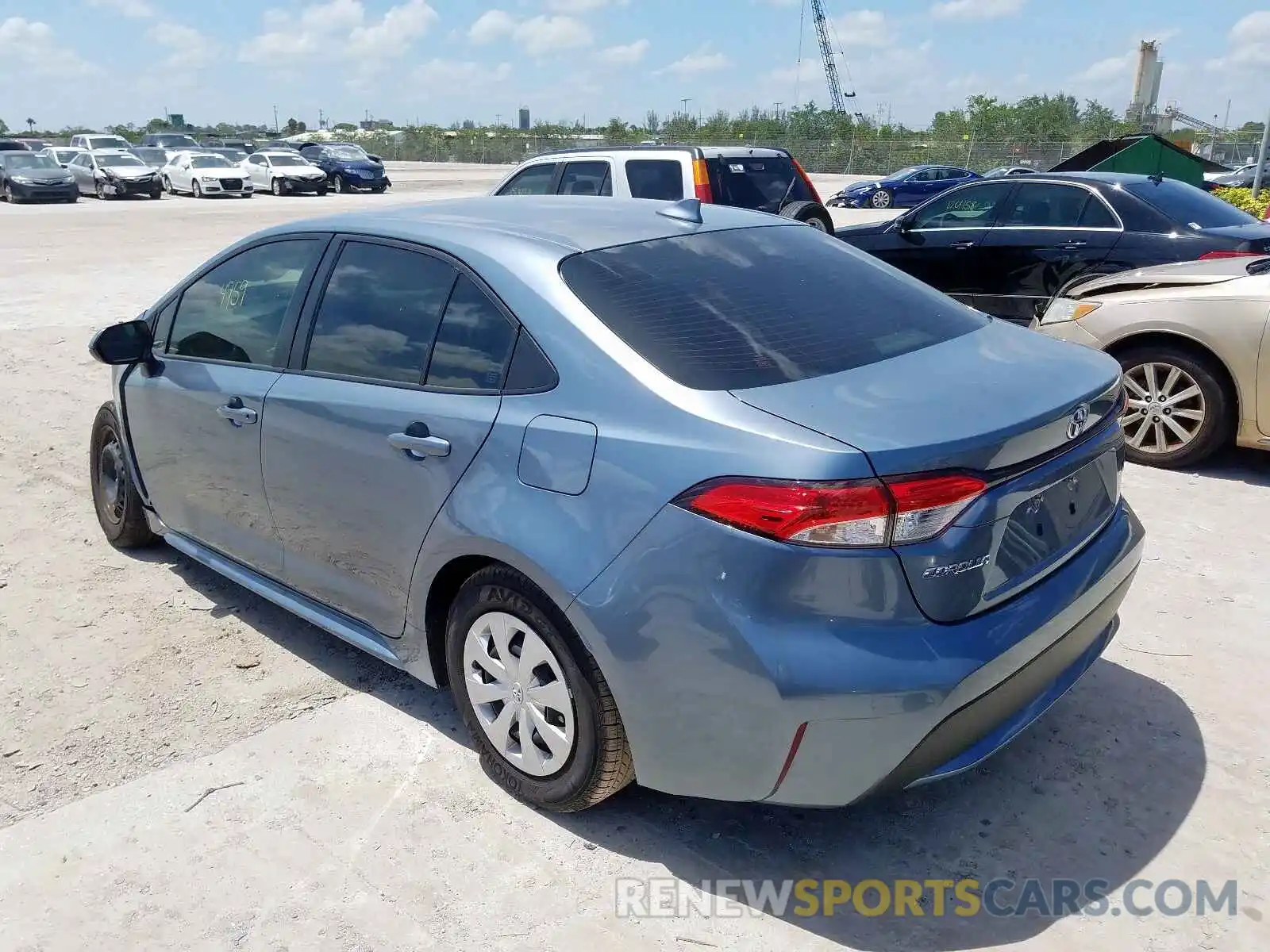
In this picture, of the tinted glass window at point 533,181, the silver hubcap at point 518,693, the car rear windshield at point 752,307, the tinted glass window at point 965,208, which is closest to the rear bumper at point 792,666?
the silver hubcap at point 518,693

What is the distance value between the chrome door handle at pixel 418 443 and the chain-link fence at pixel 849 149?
30998mm

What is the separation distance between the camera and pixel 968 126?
74.6m

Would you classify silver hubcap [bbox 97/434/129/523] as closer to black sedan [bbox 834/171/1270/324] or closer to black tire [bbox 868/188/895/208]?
black sedan [bbox 834/171/1270/324]

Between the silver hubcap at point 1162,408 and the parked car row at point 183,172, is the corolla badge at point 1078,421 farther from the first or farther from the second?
the parked car row at point 183,172

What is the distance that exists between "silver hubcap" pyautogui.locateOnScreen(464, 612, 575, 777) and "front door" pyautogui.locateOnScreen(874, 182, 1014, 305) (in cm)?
684

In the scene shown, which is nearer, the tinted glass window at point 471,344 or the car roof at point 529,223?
the tinted glass window at point 471,344

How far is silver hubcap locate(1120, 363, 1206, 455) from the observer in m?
5.79

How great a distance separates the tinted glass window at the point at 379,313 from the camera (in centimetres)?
323

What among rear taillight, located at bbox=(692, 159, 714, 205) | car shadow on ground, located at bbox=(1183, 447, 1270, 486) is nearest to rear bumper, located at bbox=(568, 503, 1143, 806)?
car shadow on ground, located at bbox=(1183, 447, 1270, 486)

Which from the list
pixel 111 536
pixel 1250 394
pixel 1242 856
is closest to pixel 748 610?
pixel 1242 856

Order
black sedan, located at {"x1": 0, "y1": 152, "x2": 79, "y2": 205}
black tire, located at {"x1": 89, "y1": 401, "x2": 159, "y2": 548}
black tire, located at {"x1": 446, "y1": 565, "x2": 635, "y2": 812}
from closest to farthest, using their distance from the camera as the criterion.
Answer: black tire, located at {"x1": 446, "y1": 565, "x2": 635, "y2": 812}, black tire, located at {"x1": 89, "y1": 401, "x2": 159, "y2": 548}, black sedan, located at {"x1": 0, "y1": 152, "x2": 79, "y2": 205}

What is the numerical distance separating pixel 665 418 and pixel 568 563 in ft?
1.46

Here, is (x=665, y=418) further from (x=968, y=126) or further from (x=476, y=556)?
(x=968, y=126)

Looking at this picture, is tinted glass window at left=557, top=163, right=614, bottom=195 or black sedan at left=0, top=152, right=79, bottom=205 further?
black sedan at left=0, top=152, right=79, bottom=205
